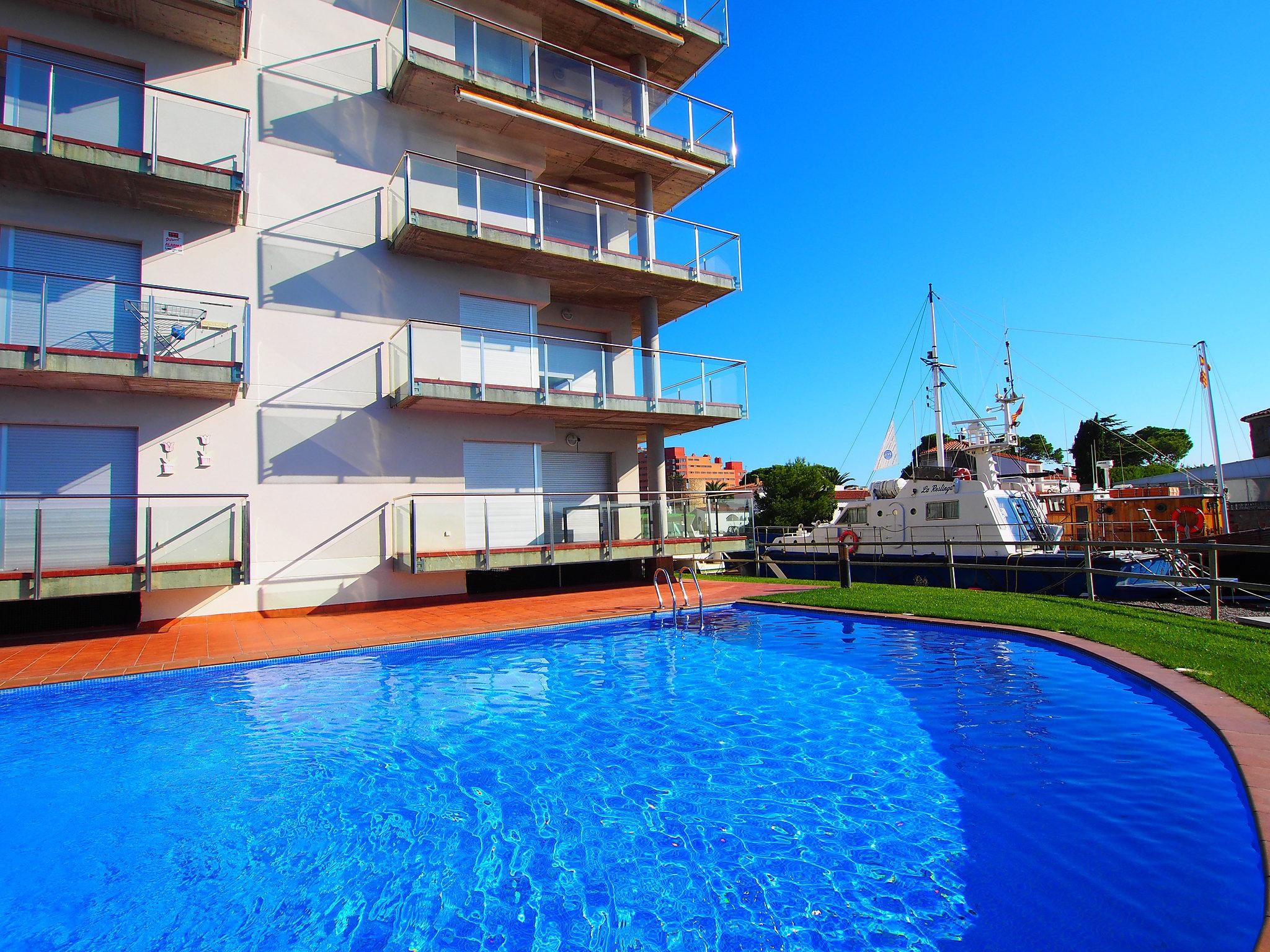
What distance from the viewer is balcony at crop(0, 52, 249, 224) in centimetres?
930

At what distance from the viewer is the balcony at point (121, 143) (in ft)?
30.5

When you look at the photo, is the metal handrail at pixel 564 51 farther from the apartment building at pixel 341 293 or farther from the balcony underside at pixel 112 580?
the balcony underside at pixel 112 580

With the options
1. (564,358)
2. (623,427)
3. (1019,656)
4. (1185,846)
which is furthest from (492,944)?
(623,427)

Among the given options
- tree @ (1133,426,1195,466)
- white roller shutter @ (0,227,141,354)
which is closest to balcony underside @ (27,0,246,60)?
white roller shutter @ (0,227,141,354)

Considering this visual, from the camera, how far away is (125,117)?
33.8 ft

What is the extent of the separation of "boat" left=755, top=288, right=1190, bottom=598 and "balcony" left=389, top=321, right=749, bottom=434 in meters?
4.69

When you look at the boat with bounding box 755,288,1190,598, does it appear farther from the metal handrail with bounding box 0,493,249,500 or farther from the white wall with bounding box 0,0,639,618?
the metal handrail with bounding box 0,493,249,500

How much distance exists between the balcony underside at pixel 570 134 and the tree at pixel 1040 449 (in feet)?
219

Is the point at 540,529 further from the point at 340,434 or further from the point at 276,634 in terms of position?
the point at 276,634

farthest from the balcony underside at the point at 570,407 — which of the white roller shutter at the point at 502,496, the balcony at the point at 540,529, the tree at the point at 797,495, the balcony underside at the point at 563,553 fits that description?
the tree at the point at 797,495

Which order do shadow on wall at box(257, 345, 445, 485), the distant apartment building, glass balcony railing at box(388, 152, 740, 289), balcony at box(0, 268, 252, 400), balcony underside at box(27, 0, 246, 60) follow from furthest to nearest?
the distant apartment building → glass balcony railing at box(388, 152, 740, 289) → shadow on wall at box(257, 345, 445, 485) → balcony underside at box(27, 0, 246, 60) → balcony at box(0, 268, 252, 400)

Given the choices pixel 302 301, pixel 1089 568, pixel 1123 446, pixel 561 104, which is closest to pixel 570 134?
pixel 561 104

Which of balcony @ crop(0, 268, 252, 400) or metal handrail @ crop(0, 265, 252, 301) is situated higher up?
metal handrail @ crop(0, 265, 252, 301)

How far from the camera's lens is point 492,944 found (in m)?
2.91
